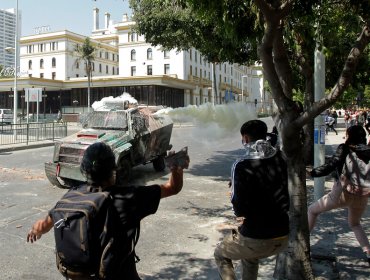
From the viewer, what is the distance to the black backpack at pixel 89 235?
2.46m

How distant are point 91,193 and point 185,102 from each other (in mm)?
62424

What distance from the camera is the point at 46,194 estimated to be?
9500 mm

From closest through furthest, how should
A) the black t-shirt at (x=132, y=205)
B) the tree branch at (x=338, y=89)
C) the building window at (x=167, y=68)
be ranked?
the black t-shirt at (x=132, y=205) < the tree branch at (x=338, y=89) < the building window at (x=167, y=68)

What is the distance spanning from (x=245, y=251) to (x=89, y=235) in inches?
59.3

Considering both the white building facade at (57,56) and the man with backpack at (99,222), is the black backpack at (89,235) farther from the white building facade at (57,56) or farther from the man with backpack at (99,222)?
the white building facade at (57,56)

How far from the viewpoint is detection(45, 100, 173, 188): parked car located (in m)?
9.98

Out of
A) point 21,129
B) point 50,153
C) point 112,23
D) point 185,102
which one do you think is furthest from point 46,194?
point 112,23

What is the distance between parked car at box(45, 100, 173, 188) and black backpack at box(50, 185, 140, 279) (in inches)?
279

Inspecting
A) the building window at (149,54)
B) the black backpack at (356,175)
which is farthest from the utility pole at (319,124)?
the building window at (149,54)

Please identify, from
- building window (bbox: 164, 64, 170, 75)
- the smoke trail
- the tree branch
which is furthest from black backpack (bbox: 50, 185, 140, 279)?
building window (bbox: 164, 64, 170, 75)

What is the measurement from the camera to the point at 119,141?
1030cm

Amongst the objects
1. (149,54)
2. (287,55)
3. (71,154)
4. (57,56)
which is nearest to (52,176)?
(71,154)

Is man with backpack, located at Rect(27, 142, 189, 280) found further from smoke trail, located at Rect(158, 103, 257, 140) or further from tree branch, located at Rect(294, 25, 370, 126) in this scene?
smoke trail, located at Rect(158, 103, 257, 140)

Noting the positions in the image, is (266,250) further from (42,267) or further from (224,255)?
(42,267)
